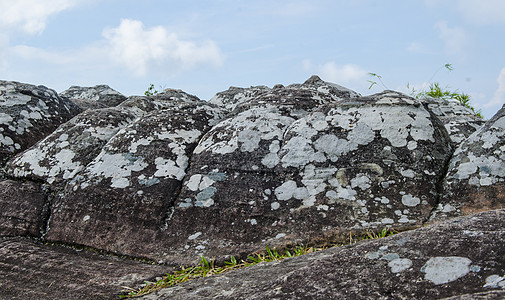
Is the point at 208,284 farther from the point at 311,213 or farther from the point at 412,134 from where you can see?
the point at 412,134

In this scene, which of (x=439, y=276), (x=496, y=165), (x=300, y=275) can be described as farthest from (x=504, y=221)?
(x=496, y=165)

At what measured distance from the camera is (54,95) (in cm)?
748

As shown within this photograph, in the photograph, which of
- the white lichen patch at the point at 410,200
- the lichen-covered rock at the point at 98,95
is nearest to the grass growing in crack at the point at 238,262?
the white lichen patch at the point at 410,200

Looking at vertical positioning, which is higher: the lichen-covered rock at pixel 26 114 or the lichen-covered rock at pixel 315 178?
the lichen-covered rock at pixel 26 114

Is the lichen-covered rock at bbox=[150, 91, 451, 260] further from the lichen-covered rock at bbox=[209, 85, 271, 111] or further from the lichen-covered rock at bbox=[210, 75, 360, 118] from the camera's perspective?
the lichen-covered rock at bbox=[209, 85, 271, 111]

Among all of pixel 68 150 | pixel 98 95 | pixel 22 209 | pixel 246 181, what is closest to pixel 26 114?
pixel 68 150

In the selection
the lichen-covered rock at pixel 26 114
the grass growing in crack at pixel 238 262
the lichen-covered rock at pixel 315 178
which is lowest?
the grass growing in crack at pixel 238 262

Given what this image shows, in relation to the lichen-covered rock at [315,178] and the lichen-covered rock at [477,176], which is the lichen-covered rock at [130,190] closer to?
the lichen-covered rock at [315,178]

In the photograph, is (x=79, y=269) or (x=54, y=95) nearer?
(x=79, y=269)

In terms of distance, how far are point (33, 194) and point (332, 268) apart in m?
4.31

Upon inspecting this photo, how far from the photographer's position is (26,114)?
675 cm

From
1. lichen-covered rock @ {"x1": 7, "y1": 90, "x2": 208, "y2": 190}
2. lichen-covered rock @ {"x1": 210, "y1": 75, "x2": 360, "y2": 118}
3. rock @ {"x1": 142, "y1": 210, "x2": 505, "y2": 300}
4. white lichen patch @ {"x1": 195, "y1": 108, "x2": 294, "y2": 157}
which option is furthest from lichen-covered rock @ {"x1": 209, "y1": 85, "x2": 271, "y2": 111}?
rock @ {"x1": 142, "y1": 210, "x2": 505, "y2": 300}

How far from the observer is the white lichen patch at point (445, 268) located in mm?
2238

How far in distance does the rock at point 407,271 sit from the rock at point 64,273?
1260 millimetres
